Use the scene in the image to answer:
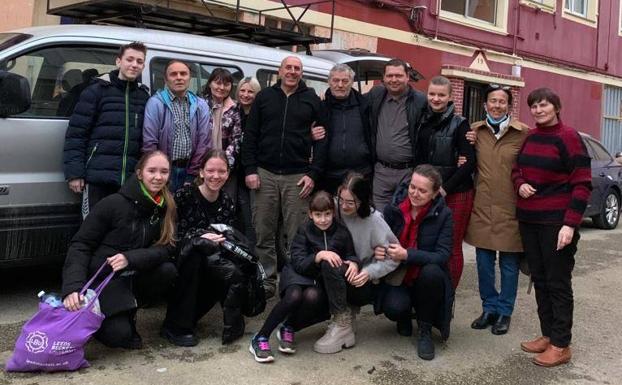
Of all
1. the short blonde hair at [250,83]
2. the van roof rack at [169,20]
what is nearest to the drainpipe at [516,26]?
the van roof rack at [169,20]

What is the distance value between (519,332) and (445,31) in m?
9.35

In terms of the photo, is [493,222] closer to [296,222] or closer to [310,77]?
[296,222]

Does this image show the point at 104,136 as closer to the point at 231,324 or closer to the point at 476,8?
the point at 231,324

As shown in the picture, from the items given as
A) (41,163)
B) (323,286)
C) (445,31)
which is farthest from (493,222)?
(445,31)

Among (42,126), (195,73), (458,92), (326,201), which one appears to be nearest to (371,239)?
(326,201)

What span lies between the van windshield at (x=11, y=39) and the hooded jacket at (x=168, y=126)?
972 millimetres

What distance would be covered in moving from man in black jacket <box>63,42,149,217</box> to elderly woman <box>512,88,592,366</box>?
8.68 feet

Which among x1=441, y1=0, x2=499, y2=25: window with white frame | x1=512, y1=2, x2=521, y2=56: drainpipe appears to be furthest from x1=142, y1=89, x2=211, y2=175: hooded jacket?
x1=512, y1=2, x2=521, y2=56: drainpipe

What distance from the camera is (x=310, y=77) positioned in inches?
234

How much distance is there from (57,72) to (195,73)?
1105 mm

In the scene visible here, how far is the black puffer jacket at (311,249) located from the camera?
3.92 meters

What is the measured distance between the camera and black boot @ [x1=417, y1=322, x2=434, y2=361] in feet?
13.0

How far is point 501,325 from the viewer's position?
4504 mm

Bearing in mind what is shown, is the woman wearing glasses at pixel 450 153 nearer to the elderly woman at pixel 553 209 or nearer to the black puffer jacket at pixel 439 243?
the black puffer jacket at pixel 439 243
